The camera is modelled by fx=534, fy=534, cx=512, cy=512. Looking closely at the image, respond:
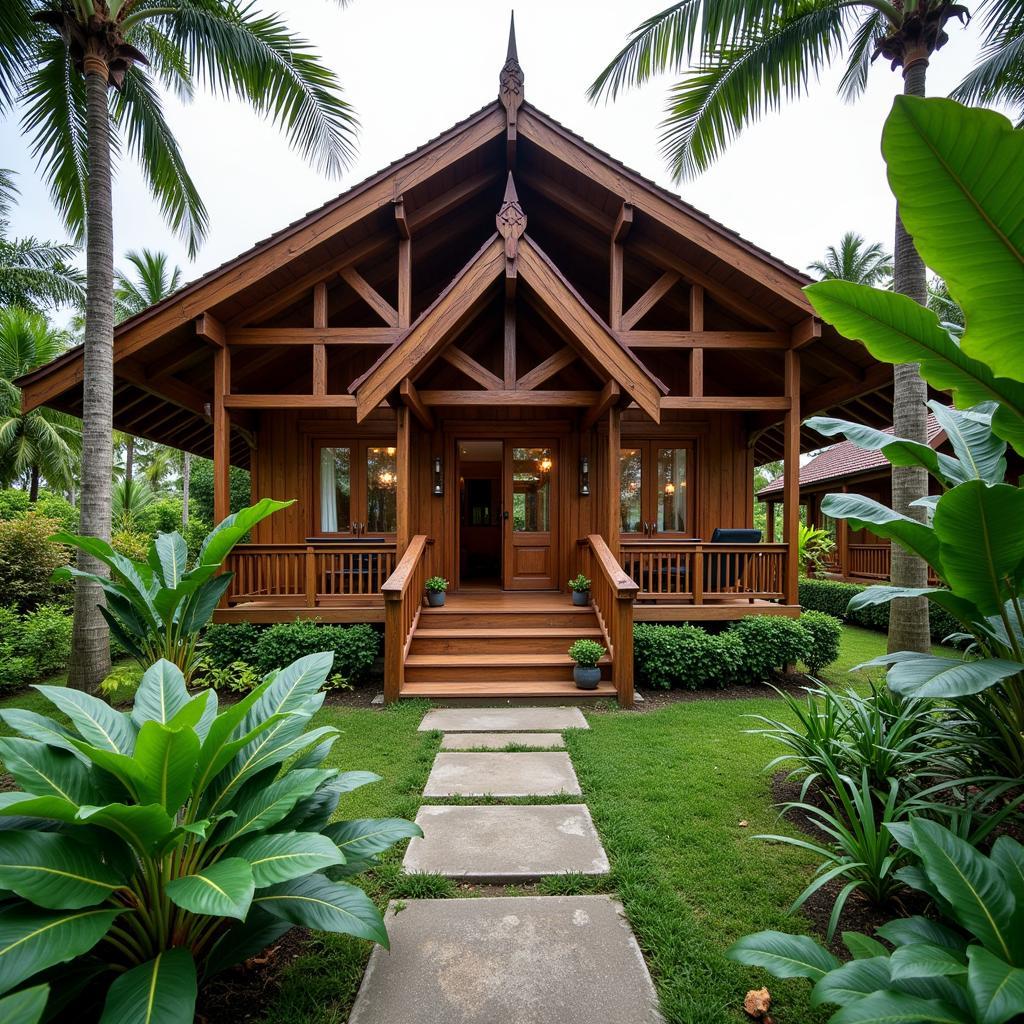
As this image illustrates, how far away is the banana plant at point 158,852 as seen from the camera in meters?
1.57

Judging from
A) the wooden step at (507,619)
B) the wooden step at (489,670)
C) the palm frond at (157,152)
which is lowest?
the wooden step at (489,670)

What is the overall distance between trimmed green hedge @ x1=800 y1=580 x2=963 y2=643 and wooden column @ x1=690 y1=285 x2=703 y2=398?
241 inches

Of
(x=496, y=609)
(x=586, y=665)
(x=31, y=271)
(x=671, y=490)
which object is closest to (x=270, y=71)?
(x=496, y=609)

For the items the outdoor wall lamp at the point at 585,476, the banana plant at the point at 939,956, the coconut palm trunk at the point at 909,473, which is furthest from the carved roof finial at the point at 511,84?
the banana plant at the point at 939,956

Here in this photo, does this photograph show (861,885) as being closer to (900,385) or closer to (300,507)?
(900,385)

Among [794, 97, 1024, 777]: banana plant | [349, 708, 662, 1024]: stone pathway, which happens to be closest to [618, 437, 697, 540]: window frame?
[349, 708, 662, 1024]: stone pathway

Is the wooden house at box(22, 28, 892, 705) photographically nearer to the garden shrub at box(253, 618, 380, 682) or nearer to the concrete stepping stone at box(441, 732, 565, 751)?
the garden shrub at box(253, 618, 380, 682)

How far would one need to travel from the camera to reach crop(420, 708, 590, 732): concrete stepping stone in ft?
16.9

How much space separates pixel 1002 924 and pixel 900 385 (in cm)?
520

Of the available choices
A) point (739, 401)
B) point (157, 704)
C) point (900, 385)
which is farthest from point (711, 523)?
point (157, 704)

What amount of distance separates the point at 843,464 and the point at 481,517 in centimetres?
1138

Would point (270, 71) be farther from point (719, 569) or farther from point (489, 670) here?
Result: point (719, 569)

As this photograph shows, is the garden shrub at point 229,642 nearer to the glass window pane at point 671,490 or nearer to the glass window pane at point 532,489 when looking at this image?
the glass window pane at point 532,489

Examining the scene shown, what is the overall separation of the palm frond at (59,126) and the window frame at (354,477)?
473cm
